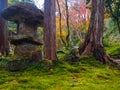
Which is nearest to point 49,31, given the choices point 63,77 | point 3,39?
point 63,77

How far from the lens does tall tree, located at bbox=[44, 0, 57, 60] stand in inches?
348

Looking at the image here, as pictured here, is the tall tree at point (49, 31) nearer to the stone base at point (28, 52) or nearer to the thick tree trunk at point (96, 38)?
the stone base at point (28, 52)

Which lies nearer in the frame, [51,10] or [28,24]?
[51,10]

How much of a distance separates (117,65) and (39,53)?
2925 millimetres

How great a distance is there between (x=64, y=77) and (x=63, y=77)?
0.03 meters

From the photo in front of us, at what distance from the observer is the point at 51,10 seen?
899 centimetres

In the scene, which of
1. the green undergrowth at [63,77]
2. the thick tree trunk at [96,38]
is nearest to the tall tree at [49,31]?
the green undergrowth at [63,77]

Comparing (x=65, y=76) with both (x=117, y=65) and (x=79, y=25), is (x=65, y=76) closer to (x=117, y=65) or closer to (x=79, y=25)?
(x=117, y=65)

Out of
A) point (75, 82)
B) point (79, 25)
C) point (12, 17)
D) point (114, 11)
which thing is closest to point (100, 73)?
point (75, 82)

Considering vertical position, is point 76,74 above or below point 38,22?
below

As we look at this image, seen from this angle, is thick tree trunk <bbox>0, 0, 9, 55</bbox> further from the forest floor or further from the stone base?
the forest floor

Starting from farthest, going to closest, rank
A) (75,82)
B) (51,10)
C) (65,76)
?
1. (51,10)
2. (65,76)
3. (75,82)

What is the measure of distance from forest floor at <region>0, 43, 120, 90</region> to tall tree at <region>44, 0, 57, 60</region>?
424mm

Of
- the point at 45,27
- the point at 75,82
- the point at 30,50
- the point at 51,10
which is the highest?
the point at 51,10
